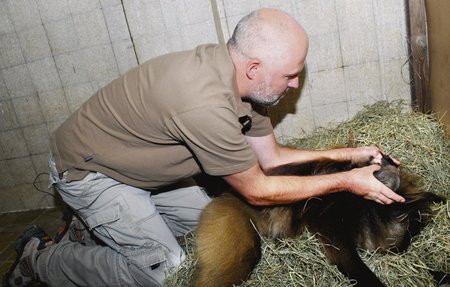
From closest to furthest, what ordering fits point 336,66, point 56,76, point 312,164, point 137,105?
point 137,105, point 312,164, point 336,66, point 56,76

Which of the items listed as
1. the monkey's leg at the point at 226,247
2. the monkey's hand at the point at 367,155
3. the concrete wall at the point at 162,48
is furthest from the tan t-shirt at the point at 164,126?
the concrete wall at the point at 162,48

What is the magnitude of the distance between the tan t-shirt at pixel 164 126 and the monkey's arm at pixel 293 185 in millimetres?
114

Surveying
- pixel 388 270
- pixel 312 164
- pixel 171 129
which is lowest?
pixel 388 270

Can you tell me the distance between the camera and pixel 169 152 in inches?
96.7

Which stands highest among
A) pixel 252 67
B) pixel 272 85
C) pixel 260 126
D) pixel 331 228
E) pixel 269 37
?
pixel 269 37

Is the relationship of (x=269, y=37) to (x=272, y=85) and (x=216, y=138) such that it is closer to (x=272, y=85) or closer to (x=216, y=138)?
(x=272, y=85)

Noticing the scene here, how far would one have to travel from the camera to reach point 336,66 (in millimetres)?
3705

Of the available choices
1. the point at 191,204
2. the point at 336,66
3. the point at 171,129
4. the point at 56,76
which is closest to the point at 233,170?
the point at 171,129

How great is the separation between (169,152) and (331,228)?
3.85ft

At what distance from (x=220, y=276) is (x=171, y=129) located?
98cm

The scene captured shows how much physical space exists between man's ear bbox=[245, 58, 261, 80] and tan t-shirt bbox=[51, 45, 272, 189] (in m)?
0.10

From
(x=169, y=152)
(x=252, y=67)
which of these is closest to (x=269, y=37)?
(x=252, y=67)

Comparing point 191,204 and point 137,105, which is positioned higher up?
point 137,105

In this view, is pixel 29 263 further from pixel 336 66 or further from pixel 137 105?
pixel 336 66
